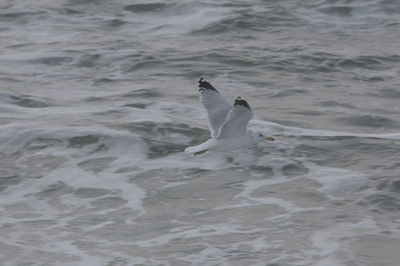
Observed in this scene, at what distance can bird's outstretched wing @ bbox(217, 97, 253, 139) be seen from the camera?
8.56 metres

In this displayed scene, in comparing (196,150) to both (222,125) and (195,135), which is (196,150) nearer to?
(222,125)

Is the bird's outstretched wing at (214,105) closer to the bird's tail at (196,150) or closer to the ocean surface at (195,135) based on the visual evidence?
the bird's tail at (196,150)

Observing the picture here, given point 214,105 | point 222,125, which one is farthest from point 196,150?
point 214,105

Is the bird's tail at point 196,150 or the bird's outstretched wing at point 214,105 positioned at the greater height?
the bird's outstretched wing at point 214,105

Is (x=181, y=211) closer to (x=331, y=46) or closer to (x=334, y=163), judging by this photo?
(x=334, y=163)

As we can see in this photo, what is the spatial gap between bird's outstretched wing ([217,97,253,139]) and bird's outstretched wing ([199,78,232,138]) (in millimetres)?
111

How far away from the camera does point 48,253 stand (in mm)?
7141

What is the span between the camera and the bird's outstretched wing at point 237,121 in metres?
8.56

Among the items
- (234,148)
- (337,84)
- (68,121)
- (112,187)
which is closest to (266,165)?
(234,148)

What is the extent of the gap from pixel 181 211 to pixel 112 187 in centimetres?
94

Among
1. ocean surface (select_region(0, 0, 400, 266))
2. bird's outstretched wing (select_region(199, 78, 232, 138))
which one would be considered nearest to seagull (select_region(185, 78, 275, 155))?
bird's outstretched wing (select_region(199, 78, 232, 138))

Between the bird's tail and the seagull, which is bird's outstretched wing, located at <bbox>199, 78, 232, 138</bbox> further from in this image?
the bird's tail

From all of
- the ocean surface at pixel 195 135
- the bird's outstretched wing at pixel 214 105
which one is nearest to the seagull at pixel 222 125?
the bird's outstretched wing at pixel 214 105

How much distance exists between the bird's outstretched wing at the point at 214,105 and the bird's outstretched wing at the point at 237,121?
0.11 meters
